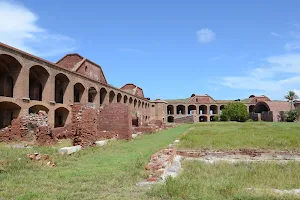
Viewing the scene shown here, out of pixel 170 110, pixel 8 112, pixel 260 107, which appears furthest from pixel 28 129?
pixel 260 107

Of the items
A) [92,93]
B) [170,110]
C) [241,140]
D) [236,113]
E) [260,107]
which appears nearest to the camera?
[241,140]

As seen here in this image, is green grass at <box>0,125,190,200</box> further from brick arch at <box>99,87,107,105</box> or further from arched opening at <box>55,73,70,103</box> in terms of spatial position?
brick arch at <box>99,87,107,105</box>

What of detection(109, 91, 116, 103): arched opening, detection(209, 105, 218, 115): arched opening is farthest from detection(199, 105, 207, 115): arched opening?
detection(109, 91, 116, 103): arched opening

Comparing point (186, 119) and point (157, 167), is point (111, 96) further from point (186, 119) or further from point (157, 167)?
point (157, 167)

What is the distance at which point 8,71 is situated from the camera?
1847 centimetres

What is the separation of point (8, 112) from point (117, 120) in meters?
6.67

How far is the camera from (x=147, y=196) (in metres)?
4.68

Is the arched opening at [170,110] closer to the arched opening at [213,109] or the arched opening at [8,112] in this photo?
the arched opening at [213,109]

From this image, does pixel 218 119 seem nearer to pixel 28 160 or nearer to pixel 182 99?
pixel 182 99

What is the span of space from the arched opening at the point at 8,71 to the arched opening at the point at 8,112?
157 centimetres

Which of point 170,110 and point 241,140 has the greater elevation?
point 170,110

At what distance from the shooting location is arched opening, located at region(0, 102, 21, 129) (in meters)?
16.3

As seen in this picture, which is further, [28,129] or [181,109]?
[181,109]

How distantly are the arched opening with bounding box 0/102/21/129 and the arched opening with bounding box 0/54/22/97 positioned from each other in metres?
1.57
